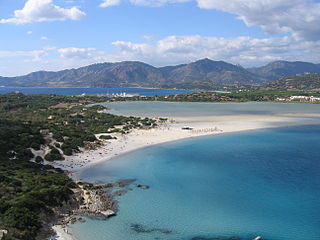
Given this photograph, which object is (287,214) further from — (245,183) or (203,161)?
(203,161)

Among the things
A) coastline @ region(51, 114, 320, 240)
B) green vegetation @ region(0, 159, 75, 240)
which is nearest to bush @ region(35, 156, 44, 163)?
coastline @ region(51, 114, 320, 240)

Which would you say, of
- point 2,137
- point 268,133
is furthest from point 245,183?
point 268,133

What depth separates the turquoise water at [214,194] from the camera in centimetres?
2198

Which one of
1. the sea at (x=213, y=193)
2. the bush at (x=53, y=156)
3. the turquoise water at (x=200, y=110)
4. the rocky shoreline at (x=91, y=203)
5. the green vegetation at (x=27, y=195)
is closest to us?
the green vegetation at (x=27, y=195)

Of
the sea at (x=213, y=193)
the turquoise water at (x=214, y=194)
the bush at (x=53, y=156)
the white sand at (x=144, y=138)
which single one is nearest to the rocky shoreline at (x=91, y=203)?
the sea at (x=213, y=193)

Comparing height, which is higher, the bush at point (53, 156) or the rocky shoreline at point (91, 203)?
the bush at point (53, 156)

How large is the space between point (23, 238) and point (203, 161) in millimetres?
28007

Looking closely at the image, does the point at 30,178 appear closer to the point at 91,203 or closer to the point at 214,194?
the point at 91,203

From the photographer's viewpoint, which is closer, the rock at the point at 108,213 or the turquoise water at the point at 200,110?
the rock at the point at 108,213

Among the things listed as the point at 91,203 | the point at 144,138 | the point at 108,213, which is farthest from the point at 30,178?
the point at 144,138

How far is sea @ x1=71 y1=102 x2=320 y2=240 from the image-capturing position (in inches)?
863

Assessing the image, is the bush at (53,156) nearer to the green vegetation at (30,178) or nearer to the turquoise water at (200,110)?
the green vegetation at (30,178)

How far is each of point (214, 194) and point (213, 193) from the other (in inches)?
11.9

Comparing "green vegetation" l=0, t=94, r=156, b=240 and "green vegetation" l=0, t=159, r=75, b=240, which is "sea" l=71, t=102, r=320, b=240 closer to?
"green vegetation" l=0, t=159, r=75, b=240
